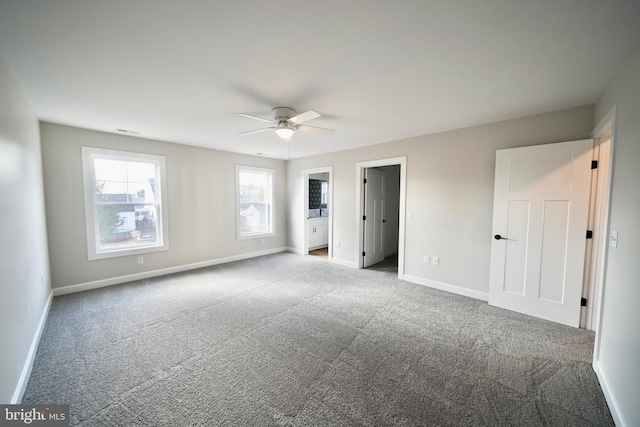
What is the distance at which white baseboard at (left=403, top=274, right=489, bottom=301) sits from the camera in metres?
3.38

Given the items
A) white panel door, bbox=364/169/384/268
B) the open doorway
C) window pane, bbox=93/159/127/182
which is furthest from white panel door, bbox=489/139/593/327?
window pane, bbox=93/159/127/182

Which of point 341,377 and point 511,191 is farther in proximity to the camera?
point 511,191

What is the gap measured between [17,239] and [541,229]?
5.10 m

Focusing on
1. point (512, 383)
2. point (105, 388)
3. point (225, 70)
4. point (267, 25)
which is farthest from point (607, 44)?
point (105, 388)

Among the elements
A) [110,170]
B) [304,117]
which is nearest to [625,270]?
[304,117]

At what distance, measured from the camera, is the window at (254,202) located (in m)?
5.55

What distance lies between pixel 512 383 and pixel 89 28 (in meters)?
3.77

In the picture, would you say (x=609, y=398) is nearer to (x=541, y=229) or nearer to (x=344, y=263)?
(x=541, y=229)

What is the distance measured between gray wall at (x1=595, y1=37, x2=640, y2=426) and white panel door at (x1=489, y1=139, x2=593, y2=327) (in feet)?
2.81

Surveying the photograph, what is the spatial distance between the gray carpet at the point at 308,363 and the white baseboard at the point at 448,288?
147mm

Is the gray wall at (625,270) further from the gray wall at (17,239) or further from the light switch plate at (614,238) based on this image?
the gray wall at (17,239)

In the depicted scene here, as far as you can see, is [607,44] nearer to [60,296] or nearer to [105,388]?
[105,388]

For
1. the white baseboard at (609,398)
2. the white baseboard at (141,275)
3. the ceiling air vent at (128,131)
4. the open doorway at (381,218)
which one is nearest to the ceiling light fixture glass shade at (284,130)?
the open doorway at (381,218)

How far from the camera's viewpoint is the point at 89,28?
148 cm
